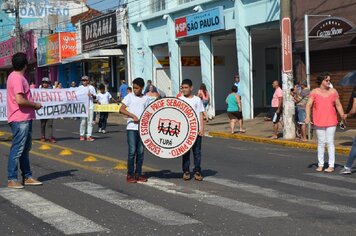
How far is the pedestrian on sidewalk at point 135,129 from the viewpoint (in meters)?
9.62

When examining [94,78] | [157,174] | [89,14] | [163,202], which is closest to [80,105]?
[157,174]

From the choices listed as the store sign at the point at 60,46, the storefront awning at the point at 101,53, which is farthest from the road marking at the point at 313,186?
the store sign at the point at 60,46

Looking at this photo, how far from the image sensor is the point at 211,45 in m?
27.1

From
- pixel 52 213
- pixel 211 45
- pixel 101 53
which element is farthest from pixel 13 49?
pixel 52 213

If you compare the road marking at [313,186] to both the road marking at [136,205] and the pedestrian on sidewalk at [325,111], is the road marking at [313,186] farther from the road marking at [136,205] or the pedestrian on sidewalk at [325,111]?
the road marking at [136,205]

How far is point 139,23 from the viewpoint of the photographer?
32.4 meters

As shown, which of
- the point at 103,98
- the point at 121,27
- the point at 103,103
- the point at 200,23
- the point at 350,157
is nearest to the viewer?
the point at 350,157

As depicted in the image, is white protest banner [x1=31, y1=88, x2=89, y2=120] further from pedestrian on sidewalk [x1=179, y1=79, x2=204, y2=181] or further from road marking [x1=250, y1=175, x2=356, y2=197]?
road marking [x1=250, y1=175, x2=356, y2=197]

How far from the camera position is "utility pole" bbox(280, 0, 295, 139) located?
16.4m

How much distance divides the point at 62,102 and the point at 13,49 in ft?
115

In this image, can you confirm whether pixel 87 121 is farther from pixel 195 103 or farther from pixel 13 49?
pixel 13 49

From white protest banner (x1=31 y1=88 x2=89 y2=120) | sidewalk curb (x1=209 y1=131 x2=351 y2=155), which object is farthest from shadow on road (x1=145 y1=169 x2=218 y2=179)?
white protest banner (x1=31 y1=88 x2=89 y2=120)

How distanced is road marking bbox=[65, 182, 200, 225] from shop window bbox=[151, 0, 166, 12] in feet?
71.8

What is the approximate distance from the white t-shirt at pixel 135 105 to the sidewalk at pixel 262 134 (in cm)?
647
